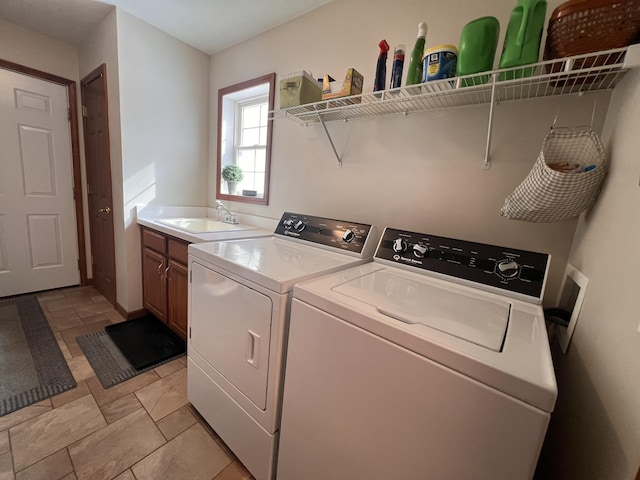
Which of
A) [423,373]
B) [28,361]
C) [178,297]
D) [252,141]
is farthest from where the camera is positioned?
[252,141]

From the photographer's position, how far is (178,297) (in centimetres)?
196

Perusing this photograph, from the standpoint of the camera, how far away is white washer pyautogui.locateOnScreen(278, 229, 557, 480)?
1.83 ft

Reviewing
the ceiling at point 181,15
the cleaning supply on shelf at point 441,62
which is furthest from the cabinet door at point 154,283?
the cleaning supply on shelf at point 441,62

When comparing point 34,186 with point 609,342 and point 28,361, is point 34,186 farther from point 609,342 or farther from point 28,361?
point 609,342

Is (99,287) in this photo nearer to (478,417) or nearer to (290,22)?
(290,22)

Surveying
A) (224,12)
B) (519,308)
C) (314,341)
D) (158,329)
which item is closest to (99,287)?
(158,329)

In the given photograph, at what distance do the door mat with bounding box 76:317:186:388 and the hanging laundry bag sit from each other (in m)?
2.30

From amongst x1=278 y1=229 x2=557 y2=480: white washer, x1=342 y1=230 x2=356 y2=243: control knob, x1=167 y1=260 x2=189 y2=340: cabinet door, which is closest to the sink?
x1=167 y1=260 x2=189 y2=340: cabinet door

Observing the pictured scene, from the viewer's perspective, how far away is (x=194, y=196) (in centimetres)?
266

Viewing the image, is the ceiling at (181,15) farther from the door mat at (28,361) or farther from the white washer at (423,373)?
the door mat at (28,361)

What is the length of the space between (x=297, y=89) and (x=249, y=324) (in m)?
1.24

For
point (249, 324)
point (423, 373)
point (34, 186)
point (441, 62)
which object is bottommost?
point (249, 324)

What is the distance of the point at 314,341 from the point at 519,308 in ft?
2.32

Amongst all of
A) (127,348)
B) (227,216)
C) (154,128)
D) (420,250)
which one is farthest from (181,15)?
(127,348)
